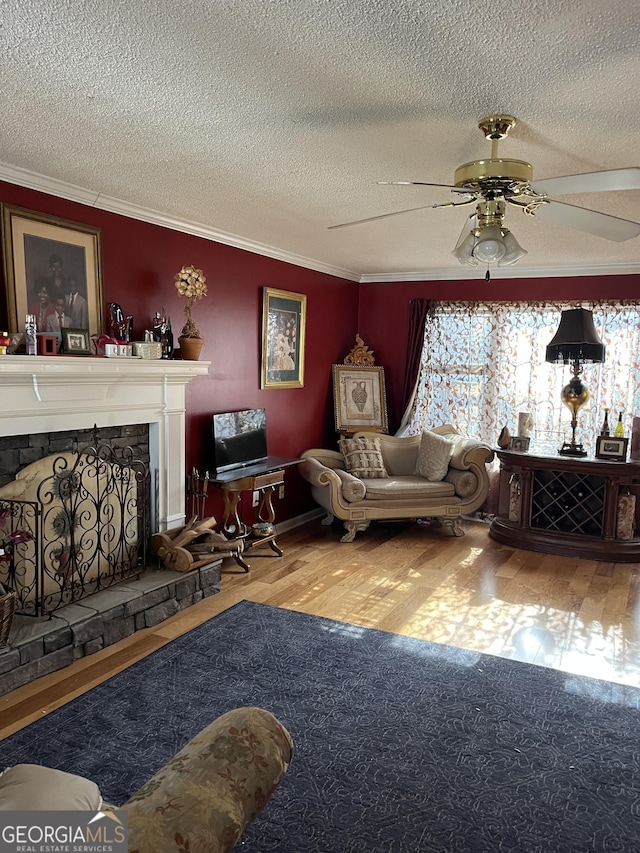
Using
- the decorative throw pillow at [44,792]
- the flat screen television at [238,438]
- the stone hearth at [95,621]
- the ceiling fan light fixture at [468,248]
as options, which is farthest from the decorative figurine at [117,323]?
the decorative throw pillow at [44,792]

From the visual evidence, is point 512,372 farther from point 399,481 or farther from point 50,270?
point 50,270

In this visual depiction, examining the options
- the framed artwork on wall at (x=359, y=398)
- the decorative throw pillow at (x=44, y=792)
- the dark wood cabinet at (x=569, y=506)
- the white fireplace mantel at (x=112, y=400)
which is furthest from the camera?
the framed artwork on wall at (x=359, y=398)

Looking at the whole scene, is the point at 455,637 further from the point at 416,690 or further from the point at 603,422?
the point at 603,422

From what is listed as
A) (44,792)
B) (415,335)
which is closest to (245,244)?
(415,335)

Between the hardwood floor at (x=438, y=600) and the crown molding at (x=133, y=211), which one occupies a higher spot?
the crown molding at (x=133, y=211)

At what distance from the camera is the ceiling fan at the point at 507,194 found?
225 centimetres

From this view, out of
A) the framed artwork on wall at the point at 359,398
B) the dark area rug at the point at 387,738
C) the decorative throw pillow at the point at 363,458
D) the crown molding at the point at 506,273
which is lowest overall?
the dark area rug at the point at 387,738

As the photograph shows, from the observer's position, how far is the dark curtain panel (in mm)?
6809

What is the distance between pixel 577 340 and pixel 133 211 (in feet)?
11.8

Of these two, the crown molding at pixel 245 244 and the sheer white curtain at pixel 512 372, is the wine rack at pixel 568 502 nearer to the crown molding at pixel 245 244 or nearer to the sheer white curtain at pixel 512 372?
the sheer white curtain at pixel 512 372

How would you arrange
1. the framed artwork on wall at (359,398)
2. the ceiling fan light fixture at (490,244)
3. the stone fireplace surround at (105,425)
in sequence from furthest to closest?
the framed artwork on wall at (359,398)
the stone fireplace surround at (105,425)
the ceiling fan light fixture at (490,244)

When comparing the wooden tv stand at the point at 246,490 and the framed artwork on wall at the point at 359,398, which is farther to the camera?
the framed artwork on wall at the point at 359,398

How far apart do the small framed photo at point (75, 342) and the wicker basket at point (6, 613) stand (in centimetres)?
133

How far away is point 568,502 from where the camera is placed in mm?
5629
